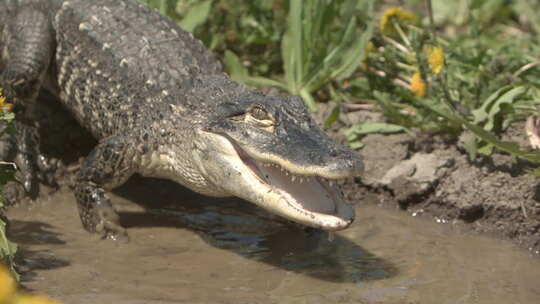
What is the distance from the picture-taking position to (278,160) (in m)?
3.80

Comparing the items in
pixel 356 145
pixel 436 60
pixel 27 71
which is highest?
pixel 436 60

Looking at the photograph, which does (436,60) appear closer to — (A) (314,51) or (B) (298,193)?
(A) (314,51)

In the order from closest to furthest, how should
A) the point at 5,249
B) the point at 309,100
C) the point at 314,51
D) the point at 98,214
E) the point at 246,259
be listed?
the point at 5,249
the point at 246,259
the point at 98,214
the point at 309,100
the point at 314,51

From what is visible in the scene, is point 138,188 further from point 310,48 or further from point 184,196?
point 310,48

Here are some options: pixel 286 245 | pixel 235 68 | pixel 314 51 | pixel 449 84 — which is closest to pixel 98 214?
pixel 286 245

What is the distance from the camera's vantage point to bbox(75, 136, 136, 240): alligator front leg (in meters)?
4.48

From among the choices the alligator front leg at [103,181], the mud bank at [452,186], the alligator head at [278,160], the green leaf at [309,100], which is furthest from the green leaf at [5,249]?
the green leaf at [309,100]

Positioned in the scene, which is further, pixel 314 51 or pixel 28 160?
pixel 314 51

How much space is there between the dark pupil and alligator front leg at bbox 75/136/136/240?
0.83 metres

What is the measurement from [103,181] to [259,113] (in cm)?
107

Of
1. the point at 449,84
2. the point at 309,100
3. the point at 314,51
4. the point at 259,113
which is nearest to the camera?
the point at 259,113

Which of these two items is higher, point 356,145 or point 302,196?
point 302,196

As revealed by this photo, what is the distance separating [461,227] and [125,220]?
1976 millimetres

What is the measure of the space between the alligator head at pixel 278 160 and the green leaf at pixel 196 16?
136cm
